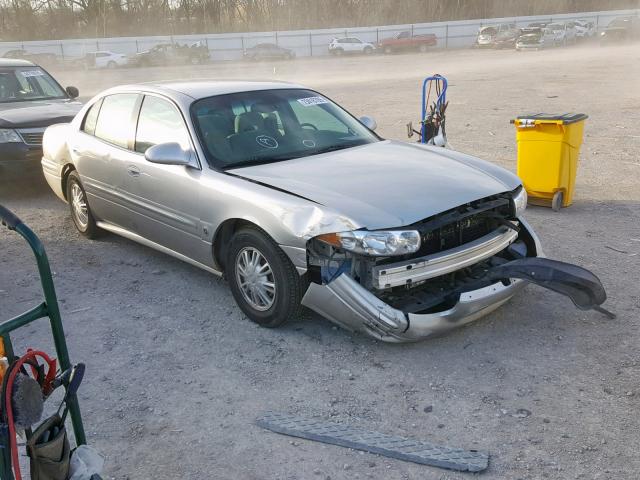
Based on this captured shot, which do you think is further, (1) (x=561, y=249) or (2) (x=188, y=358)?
(1) (x=561, y=249)

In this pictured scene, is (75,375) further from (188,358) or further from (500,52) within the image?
(500,52)

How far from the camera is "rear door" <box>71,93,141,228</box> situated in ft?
17.8

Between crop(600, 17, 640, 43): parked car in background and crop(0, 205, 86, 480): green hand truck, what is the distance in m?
46.0

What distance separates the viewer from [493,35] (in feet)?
141

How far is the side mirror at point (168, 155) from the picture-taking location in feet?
15.1

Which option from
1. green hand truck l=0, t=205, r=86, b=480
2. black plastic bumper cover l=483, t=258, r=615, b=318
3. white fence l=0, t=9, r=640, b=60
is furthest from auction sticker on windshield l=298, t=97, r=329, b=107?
white fence l=0, t=9, r=640, b=60

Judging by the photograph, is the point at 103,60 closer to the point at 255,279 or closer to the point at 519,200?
the point at 255,279

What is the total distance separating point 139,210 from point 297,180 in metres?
1.68

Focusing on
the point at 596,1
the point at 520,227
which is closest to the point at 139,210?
the point at 520,227

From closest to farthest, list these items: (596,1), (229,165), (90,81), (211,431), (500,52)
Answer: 1. (211,431)
2. (229,165)
3. (90,81)
4. (500,52)
5. (596,1)

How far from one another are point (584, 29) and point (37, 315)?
49.2 meters

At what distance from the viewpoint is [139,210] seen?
5.27 m

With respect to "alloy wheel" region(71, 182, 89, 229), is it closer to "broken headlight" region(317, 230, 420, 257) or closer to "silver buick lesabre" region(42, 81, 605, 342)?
"silver buick lesabre" region(42, 81, 605, 342)

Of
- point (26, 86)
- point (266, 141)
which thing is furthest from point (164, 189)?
point (26, 86)
